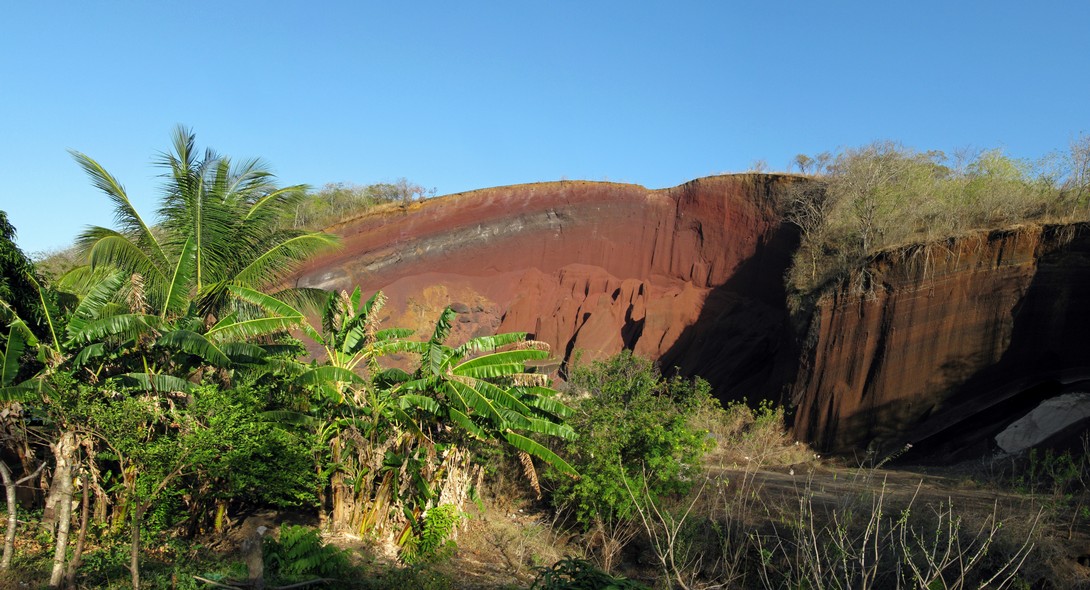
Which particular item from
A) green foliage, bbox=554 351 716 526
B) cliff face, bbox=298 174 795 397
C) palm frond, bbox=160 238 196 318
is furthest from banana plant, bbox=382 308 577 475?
cliff face, bbox=298 174 795 397

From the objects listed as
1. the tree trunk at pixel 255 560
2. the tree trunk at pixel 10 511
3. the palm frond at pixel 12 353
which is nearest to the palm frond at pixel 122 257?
the palm frond at pixel 12 353

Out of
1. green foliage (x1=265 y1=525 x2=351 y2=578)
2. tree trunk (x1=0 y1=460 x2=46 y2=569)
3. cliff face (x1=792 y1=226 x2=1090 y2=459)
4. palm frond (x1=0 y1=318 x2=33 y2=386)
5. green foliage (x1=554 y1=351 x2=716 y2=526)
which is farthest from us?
cliff face (x1=792 y1=226 x2=1090 y2=459)

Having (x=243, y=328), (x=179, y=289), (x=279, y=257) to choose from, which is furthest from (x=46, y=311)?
(x=279, y=257)

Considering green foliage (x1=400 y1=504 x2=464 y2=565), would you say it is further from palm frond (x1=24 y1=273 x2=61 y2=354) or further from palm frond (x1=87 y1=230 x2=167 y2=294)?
palm frond (x1=87 y1=230 x2=167 y2=294)

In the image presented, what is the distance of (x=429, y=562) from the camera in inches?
397

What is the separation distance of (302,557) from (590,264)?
1021 inches

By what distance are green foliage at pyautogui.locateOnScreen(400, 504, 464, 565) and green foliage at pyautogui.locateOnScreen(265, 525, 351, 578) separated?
1.84 metres

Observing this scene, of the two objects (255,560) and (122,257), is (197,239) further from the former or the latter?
(255,560)

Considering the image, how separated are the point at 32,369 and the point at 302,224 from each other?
71.7ft

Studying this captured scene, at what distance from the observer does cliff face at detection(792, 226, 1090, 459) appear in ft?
48.5

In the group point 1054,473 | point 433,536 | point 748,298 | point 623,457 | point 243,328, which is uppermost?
point 748,298

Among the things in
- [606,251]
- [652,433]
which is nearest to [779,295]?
[606,251]

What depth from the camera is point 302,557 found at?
8156 mm

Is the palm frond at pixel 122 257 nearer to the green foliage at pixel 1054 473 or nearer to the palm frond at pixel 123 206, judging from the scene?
the palm frond at pixel 123 206
